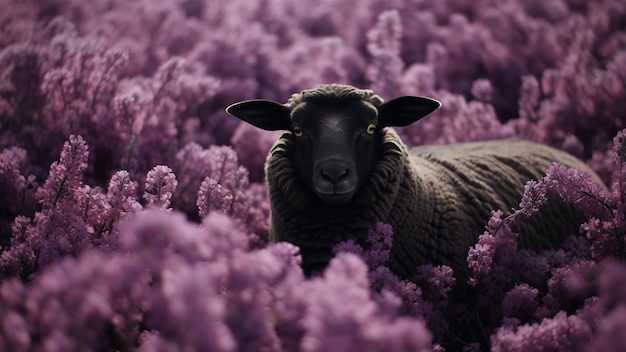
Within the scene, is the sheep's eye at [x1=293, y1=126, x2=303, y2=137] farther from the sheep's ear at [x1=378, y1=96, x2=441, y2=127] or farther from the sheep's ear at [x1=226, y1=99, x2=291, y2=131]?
the sheep's ear at [x1=378, y1=96, x2=441, y2=127]

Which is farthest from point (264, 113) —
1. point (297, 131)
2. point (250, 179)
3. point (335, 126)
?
point (250, 179)

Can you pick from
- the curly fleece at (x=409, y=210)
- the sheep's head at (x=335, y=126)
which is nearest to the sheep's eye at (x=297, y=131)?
the sheep's head at (x=335, y=126)

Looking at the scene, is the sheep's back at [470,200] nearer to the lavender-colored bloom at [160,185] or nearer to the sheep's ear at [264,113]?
the sheep's ear at [264,113]

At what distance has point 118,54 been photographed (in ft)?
12.5

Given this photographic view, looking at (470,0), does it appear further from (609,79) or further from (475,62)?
(609,79)

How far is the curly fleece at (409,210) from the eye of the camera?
2.69m

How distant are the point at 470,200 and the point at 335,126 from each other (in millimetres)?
1020

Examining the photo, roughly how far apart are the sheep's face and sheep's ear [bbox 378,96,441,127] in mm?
127

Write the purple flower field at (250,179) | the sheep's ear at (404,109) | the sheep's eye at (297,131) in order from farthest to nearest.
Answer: the sheep's ear at (404,109)
the sheep's eye at (297,131)
the purple flower field at (250,179)

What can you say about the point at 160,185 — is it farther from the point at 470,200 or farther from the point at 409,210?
the point at 470,200

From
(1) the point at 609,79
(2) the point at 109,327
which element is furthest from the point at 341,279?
(1) the point at 609,79

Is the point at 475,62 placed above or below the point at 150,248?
above

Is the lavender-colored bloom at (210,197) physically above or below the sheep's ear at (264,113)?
below

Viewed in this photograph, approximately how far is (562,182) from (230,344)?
1.65m
